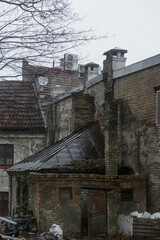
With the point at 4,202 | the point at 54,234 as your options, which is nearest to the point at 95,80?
the point at 54,234

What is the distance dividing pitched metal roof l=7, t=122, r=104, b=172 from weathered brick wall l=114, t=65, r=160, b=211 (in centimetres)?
110

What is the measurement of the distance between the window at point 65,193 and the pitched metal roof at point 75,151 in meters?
0.88

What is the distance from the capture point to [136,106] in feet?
48.4

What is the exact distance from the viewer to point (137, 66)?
14.6 metres

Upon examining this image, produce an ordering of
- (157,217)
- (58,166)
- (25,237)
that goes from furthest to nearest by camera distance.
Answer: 1. (58,166)
2. (25,237)
3. (157,217)

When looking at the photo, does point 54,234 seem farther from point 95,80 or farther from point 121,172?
point 95,80

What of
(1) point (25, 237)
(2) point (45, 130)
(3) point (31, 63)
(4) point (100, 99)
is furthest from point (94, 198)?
(2) point (45, 130)

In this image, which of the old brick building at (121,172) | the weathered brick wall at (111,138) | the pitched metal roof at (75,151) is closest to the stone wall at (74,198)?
the old brick building at (121,172)

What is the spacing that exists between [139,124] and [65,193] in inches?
137

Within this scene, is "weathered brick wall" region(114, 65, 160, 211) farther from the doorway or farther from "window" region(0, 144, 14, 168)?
"window" region(0, 144, 14, 168)

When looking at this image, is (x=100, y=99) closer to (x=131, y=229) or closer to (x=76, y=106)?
(x=76, y=106)

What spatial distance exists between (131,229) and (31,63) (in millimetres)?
7031

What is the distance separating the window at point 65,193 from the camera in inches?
548

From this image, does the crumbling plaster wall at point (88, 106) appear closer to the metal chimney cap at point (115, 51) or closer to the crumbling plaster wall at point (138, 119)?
the metal chimney cap at point (115, 51)
